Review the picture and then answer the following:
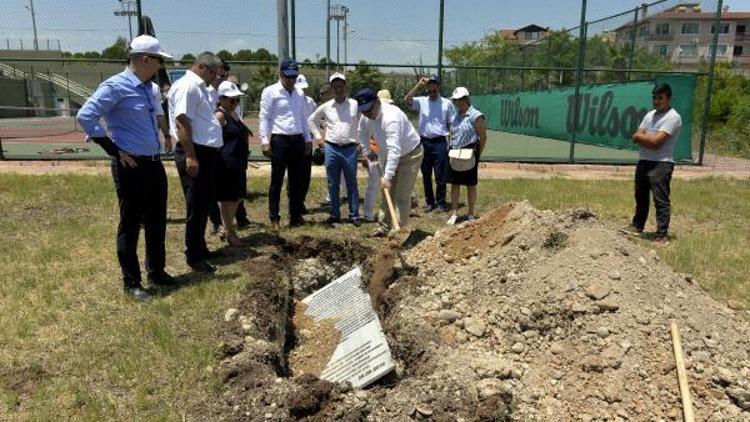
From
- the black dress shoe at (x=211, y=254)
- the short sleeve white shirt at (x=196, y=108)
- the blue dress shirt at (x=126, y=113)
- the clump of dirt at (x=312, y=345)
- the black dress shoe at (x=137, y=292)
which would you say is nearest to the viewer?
the clump of dirt at (x=312, y=345)

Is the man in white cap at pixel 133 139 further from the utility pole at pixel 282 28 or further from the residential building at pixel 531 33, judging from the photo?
the residential building at pixel 531 33

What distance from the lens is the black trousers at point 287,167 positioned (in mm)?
6652

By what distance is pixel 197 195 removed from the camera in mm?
4984

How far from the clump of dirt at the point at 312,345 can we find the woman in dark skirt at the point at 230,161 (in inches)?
69.2

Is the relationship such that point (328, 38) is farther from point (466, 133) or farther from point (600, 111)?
point (600, 111)

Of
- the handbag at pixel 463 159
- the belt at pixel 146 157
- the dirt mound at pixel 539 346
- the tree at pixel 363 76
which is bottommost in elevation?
the dirt mound at pixel 539 346

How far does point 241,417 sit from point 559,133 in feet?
47.8

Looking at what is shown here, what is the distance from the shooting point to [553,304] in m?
3.71

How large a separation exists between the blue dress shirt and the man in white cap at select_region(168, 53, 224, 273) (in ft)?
0.96

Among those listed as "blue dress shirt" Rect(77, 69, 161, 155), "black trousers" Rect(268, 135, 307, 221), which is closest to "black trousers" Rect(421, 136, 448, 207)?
"black trousers" Rect(268, 135, 307, 221)

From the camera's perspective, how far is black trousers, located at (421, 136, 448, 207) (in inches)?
308

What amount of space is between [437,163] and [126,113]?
4.48m

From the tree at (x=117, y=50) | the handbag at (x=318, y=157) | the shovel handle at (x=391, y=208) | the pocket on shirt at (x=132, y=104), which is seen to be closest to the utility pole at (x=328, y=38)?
the handbag at (x=318, y=157)

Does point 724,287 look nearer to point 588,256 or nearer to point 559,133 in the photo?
point 588,256
